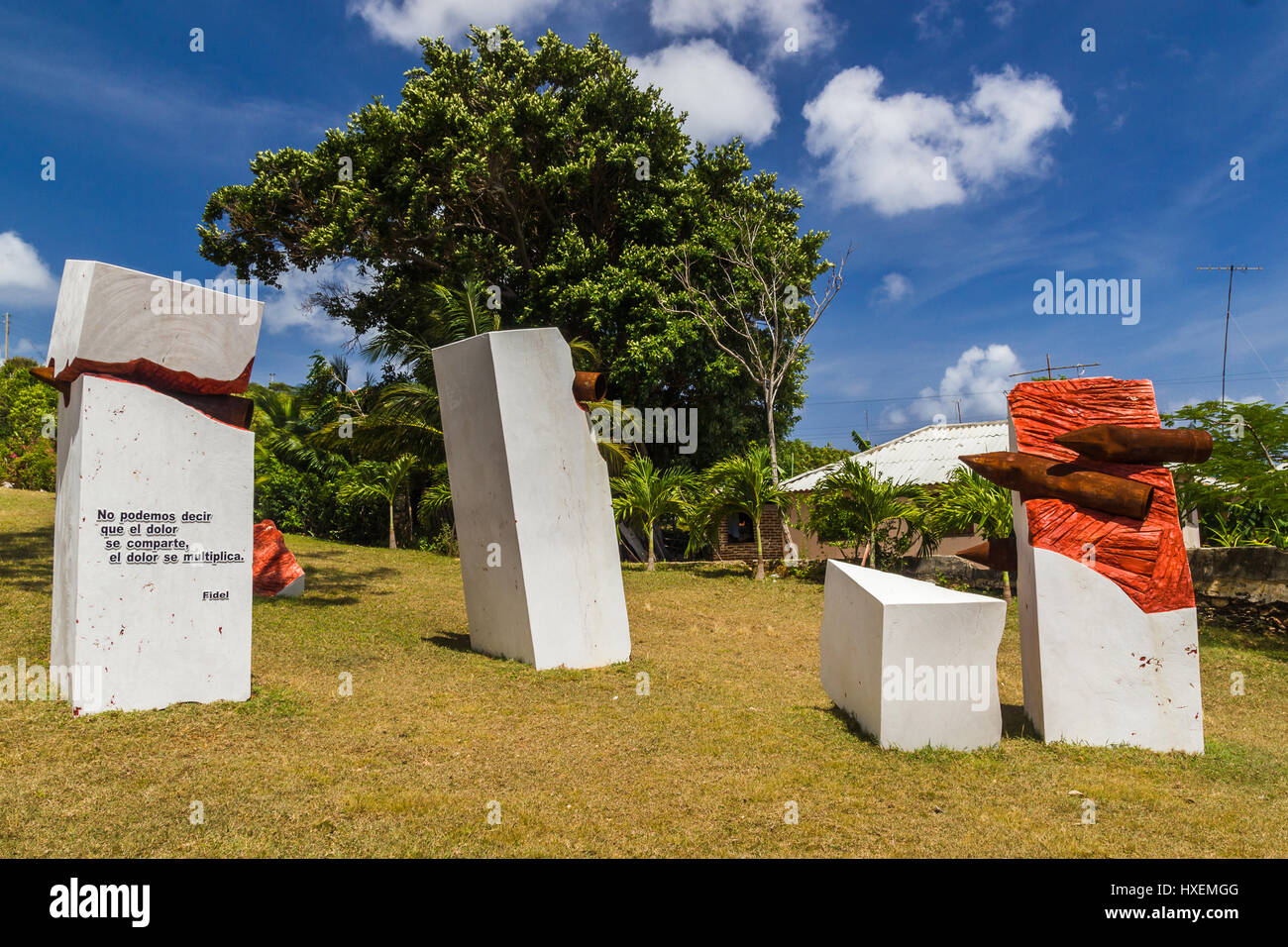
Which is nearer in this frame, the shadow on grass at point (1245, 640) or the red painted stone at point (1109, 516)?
the red painted stone at point (1109, 516)

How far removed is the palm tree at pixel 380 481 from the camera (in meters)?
18.7

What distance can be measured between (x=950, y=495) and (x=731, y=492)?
12.9 ft

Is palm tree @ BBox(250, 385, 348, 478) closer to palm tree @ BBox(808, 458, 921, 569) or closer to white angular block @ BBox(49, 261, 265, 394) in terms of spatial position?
palm tree @ BBox(808, 458, 921, 569)

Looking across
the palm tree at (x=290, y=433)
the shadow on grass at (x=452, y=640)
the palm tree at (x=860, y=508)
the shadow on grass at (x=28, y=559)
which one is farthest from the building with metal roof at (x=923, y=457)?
the shadow on grass at (x=28, y=559)

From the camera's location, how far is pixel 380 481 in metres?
19.7

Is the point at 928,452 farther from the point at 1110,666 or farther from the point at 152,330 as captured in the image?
the point at 152,330

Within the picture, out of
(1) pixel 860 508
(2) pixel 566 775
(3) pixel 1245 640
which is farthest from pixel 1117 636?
(1) pixel 860 508

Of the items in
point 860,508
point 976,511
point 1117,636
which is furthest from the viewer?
point 860,508

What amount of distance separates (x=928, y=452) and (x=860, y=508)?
25.0 feet

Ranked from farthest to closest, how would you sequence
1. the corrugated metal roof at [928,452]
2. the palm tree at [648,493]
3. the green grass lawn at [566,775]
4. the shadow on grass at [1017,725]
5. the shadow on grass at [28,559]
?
the corrugated metal roof at [928,452] → the palm tree at [648,493] → the shadow on grass at [28,559] → the shadow on grass at [1017,725] → the green grass lawn at [566,775]

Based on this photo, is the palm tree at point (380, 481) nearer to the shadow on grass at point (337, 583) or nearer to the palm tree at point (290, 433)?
the palm tree at point (290, 433)

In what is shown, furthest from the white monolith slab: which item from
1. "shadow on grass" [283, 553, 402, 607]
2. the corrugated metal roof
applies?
the corrugated metal roof

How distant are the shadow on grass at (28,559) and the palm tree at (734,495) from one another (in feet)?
33.0

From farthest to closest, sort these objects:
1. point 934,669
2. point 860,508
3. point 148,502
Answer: point 860,508, point 148,502, point 934,669
